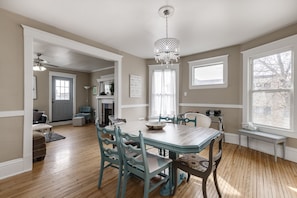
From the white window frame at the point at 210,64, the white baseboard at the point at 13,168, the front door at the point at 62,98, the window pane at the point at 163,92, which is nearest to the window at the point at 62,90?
the front door at the point at 62,98

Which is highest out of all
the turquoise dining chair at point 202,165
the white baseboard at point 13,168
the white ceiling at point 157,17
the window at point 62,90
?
the white ceiling at point 157,17

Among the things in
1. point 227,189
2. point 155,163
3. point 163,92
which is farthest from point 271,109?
point 155,163

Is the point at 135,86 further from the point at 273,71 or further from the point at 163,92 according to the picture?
the point at 273,71

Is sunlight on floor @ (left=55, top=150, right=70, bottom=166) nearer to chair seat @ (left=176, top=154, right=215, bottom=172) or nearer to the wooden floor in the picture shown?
the wooden floor

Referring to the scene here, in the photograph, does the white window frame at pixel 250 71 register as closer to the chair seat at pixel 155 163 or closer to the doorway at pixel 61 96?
the chair seat at pixel 155 163

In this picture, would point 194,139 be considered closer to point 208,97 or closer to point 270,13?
point 270,13

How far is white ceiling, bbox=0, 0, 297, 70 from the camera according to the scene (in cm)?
207

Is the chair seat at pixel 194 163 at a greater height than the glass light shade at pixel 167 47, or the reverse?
the glass light shade at pixel 167 47

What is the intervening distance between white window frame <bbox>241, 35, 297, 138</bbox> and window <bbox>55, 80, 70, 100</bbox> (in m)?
6.67

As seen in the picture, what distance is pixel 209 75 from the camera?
4.25 metres

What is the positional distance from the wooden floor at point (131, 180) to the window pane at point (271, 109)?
0.71m

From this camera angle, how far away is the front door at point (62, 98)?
6188 mm

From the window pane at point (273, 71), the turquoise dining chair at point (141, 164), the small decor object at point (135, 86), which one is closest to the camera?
the turquoise dining chair at point (141, 164)

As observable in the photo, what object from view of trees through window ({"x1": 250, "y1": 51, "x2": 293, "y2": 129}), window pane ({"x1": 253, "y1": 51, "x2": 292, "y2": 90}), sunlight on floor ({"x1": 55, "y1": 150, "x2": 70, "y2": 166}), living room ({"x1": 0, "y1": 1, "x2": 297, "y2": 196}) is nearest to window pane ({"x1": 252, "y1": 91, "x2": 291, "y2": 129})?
view of trees through window ({"x1": 250, "y1": 51, "x2": 293, "y2": 129})
